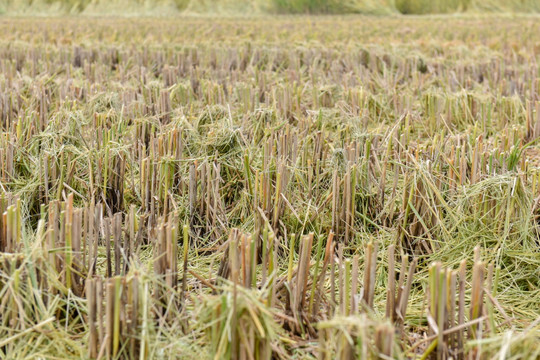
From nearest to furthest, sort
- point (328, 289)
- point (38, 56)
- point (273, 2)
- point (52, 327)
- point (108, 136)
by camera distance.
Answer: point (52, 327) → point (328, 289) → point (108, 136) → point (38, 56) → point (273, 2)

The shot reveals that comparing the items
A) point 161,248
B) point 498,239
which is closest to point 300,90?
point 498,239

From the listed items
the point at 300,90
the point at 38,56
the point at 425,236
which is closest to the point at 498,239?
the point at 425,236

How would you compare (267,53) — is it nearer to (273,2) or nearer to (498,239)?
(498,239)

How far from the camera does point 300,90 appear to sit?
420cm

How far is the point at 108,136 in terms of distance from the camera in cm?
273

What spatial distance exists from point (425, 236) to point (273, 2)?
29748 mm

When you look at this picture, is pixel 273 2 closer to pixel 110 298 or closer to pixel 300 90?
pixel 300 90

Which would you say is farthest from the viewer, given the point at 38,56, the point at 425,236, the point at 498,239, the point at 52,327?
the point at 38,56

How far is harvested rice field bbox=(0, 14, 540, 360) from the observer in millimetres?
1376

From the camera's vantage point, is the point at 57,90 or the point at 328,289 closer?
the point at 328,289

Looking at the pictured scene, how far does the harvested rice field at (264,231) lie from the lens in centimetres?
138

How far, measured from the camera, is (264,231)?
63.3 inches

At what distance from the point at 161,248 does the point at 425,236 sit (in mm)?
1060

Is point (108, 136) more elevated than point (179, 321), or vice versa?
point (108, 136)
